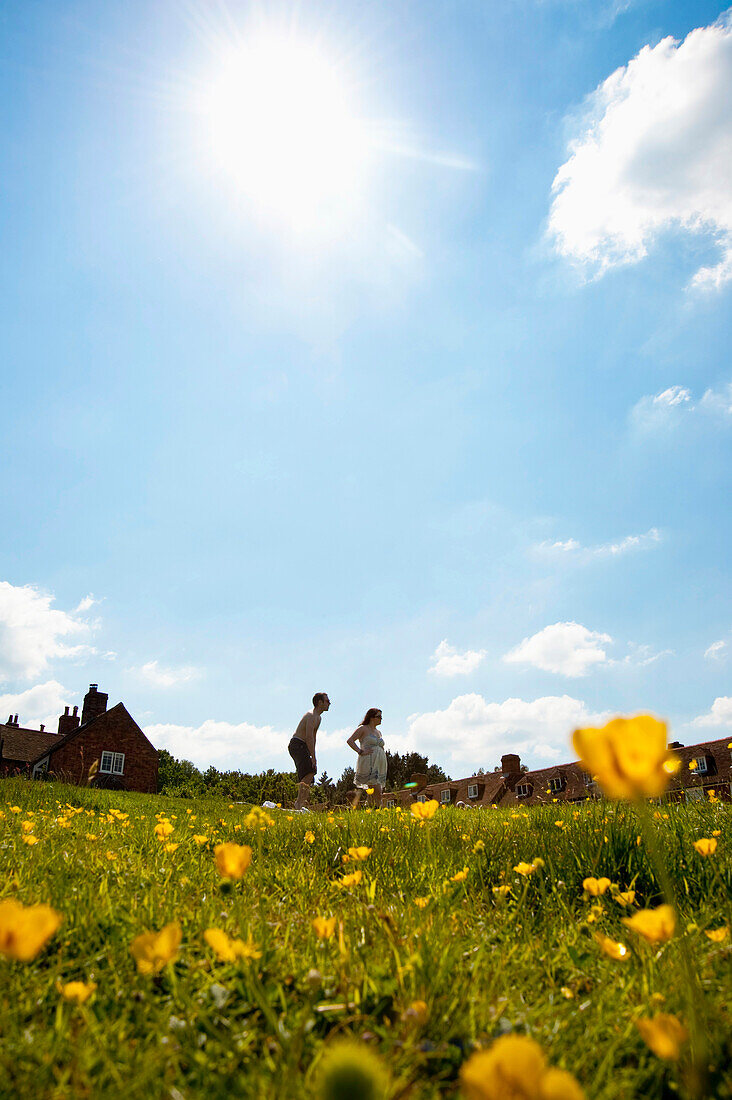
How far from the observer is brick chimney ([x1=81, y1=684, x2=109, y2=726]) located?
39.4 meters

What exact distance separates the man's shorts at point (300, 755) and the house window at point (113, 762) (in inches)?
1226

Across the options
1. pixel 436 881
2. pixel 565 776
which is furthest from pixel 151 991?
pixel 565 776

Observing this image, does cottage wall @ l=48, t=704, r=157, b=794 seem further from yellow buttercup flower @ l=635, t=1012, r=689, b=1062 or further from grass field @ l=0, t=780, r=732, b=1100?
yellow buttercup flower @ l=635, t=1012, r=689, b=1062

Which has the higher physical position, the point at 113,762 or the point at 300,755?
the point at 113,762

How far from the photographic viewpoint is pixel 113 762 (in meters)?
38.4

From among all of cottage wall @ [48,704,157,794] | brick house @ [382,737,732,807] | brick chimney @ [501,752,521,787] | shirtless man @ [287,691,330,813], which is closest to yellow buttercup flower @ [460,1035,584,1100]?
shirtless man @ [287,691,330,813]

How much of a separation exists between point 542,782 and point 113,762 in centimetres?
2535

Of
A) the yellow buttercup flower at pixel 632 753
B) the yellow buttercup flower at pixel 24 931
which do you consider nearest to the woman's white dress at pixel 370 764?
the yellow buttercup flower at pixel 24 931

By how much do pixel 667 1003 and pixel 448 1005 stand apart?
544mm

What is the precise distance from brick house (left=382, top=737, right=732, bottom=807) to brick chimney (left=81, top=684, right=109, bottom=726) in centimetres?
1968

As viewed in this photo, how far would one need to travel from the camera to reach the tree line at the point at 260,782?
2038 cm

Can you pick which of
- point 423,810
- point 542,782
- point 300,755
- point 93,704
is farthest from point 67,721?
point 423,810

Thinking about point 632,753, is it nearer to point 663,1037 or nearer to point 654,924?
point 663,1037

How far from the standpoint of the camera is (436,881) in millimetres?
3105
